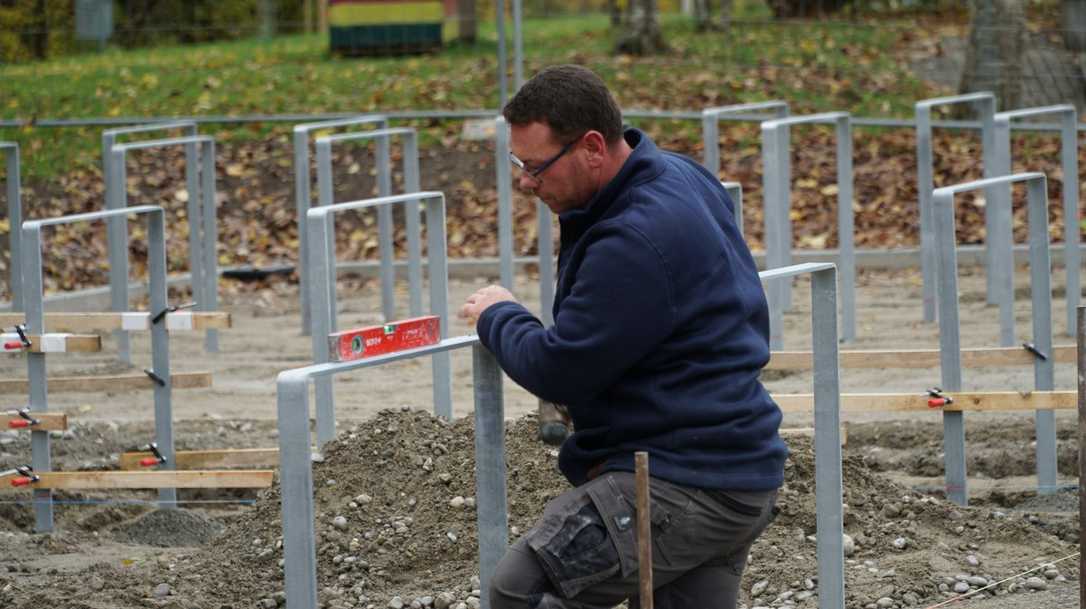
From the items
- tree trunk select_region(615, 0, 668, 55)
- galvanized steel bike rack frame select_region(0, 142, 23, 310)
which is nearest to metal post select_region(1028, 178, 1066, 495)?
galvanized steel bike rack frame select_region(0, 142, 23, 310)

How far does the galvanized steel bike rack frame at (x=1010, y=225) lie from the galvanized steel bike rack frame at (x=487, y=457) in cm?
487

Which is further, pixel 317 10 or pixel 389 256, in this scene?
pixel 317 10

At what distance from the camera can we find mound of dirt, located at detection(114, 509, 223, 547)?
21.2 feet

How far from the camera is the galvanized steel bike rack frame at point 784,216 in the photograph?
9.21m

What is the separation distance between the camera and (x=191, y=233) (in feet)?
33.9

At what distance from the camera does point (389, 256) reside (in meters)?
10.3

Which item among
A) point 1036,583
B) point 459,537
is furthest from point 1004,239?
point 459,537

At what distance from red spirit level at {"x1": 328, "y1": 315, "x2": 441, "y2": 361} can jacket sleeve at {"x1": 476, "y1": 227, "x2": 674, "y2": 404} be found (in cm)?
22

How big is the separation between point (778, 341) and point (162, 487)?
11.6 ft

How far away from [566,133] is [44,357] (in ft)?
12.9

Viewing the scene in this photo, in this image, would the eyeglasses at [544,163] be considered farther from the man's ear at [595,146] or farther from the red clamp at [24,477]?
the red clamp at [24,477]

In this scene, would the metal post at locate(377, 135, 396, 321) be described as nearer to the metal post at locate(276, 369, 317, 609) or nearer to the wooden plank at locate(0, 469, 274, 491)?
the wooden plank at locate(0, 469, 274, 491)

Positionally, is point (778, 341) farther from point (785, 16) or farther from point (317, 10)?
point (317, 10)

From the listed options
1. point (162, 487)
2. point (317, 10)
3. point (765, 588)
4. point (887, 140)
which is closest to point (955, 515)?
point (765, 588)
